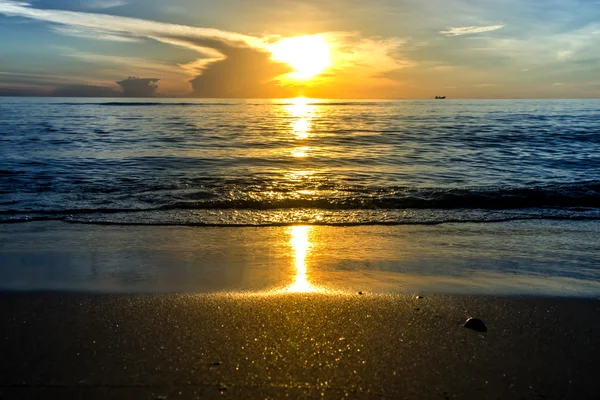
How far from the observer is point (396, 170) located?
52.7ft

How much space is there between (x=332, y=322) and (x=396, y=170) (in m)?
12.7

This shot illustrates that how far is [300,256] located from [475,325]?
8.72ft

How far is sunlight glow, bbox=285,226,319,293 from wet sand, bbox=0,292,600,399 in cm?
28

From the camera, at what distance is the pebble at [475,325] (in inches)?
147

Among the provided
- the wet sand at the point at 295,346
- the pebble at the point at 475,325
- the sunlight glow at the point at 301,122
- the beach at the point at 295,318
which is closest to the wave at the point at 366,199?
the beach at the point at 295,318

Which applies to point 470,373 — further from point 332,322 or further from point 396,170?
point 396,170

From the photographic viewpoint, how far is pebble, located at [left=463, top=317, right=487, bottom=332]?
3730mm

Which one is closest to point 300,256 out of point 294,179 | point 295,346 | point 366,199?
point 295,346

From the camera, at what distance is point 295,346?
11.2ft

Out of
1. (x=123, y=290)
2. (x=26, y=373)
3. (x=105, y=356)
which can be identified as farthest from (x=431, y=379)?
(x=123, y=290)

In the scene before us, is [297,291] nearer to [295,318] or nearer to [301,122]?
[295,318]

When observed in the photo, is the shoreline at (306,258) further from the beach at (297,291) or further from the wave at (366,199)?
the wave at (366,199)

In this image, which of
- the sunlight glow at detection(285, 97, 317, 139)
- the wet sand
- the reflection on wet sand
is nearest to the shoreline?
the reflection on wet sand

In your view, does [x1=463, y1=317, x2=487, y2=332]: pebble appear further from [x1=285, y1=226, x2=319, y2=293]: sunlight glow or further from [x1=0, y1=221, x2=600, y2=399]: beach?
[x1=285, y1=226, x2=319, y2=293]: sunlight glow
